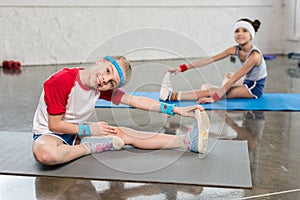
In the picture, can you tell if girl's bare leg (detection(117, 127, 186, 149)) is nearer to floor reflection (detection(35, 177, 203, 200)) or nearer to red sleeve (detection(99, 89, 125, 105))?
red sleeve (detection(99, 89, 125, 105))

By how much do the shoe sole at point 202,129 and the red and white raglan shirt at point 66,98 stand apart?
1.43 feet

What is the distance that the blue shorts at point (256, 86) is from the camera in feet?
12.2

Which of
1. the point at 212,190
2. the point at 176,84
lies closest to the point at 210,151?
the point at 212,190

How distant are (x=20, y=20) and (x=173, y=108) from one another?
4008 mm

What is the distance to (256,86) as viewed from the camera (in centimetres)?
373

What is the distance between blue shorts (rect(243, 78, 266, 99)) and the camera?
12.2ft

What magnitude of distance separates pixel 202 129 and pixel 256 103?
4.71 ft

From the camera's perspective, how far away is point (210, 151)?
2.35 metres

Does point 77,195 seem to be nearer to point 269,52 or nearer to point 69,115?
point 69,115

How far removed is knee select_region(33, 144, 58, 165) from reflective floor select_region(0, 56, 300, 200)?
0.10 m

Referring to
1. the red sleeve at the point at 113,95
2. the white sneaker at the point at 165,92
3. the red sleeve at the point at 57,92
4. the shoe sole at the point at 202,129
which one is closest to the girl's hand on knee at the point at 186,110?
the shoe sole at the point at 202,129

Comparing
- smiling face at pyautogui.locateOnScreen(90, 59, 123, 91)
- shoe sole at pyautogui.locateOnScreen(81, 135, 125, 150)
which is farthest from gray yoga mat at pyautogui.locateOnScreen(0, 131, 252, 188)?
smiling face at pyautogui.locateOnScreen(90, 59, 123, 91)

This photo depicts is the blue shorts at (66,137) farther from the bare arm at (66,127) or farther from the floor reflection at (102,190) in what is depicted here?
the floor reflection at (102,190)

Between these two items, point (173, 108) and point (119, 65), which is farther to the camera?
point (173, 108)
